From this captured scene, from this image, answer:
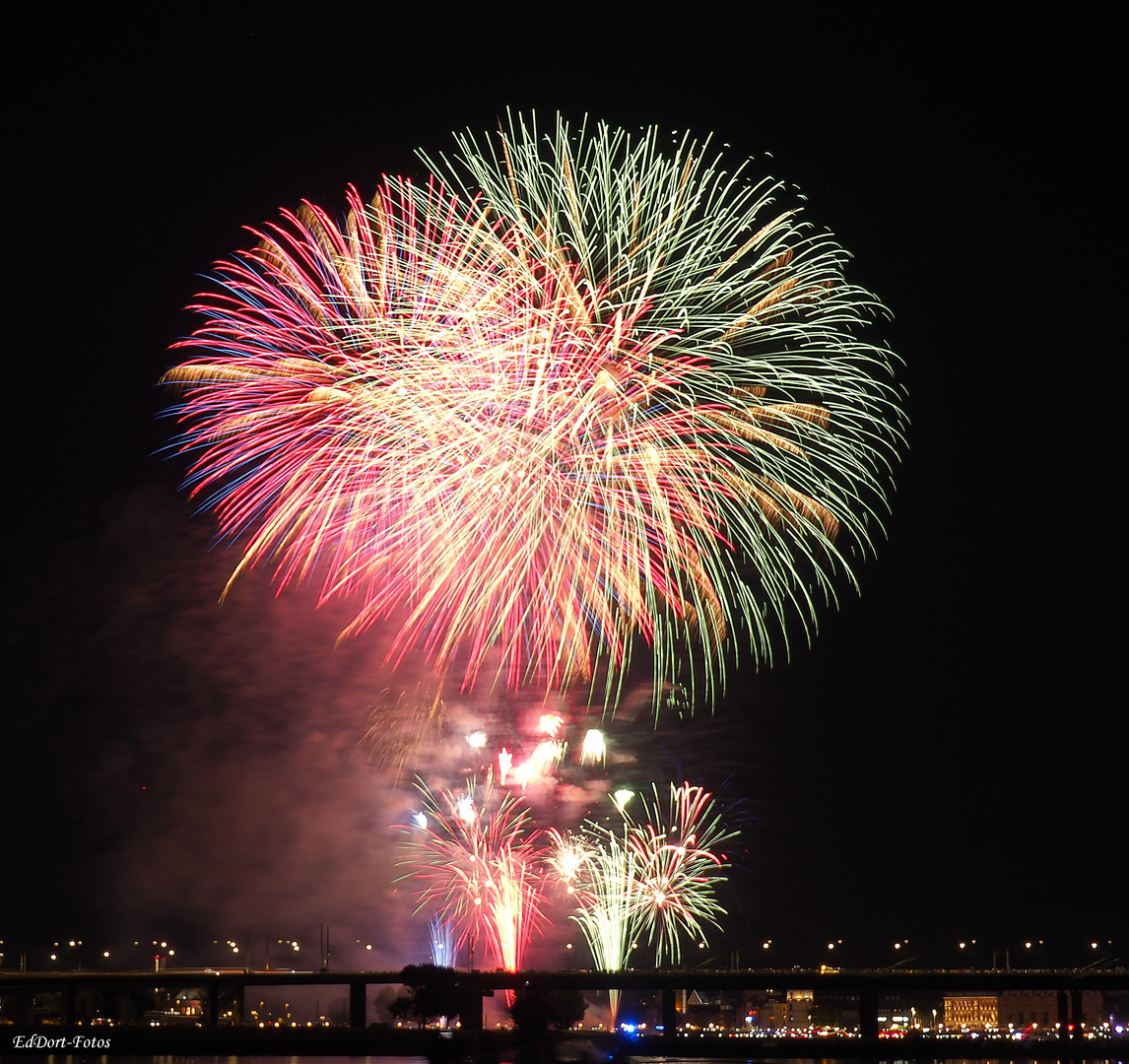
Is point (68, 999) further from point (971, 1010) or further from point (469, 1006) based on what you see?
point (971, 1010)

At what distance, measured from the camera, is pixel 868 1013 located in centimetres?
8444

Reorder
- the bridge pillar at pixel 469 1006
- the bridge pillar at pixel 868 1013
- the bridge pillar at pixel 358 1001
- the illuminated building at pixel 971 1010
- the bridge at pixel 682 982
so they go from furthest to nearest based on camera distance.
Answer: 1. the illuminated building at pixel 971 1010
2. the bridge pillar at pixel 358 1001
3. the bridge at pixel 682 982
4. the bridge pillar at pixel 868 1013
5. the bridge pillar at pixel 469 1006

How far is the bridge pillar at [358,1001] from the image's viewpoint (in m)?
94.9

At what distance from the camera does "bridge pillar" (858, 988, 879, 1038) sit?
8250cm

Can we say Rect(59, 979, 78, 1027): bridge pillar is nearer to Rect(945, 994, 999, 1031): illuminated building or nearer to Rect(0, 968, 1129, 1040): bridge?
Rect(0, 968, 1129, 1040): bridge

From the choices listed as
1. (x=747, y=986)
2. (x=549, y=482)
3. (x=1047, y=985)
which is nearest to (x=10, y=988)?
(x=747, y=986)

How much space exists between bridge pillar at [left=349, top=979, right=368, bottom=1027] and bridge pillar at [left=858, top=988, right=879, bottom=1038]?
3726 cm

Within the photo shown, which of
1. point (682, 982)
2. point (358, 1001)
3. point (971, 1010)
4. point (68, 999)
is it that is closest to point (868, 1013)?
point (682, 982)

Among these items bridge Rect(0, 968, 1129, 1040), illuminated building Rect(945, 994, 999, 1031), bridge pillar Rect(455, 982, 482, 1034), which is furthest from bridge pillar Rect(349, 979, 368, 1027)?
illuminated building Rect(945, 994, 999, 1031)

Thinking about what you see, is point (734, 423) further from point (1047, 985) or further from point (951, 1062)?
point (1047, 985)

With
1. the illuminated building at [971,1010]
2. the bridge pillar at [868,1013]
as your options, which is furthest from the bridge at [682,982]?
the illuminated building at [971,1010]

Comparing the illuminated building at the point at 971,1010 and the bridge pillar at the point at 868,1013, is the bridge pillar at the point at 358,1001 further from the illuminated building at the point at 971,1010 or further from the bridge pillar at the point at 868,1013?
the illuminated building at the point at 971,1010

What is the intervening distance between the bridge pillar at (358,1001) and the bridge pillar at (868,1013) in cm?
3726

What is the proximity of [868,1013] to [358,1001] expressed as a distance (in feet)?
128
